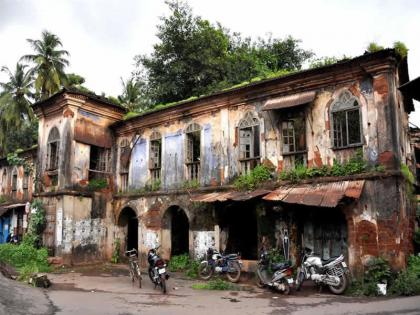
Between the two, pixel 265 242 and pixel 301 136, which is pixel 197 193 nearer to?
pixel 265 242

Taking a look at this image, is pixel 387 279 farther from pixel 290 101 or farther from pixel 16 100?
pixel 16 100

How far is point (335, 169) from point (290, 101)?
2.62m

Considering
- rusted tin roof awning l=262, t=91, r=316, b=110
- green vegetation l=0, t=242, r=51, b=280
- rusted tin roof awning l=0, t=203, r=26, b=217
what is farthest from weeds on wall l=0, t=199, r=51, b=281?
rusted tin roof awning l=262, t=91, r=316, b=110

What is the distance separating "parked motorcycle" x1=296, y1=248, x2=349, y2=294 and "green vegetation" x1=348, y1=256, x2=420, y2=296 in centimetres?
37

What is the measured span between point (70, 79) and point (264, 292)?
2674 cm

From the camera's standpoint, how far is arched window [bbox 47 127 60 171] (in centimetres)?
1725

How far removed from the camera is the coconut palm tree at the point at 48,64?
28.4m

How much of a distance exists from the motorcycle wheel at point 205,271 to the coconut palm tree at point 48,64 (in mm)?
21169

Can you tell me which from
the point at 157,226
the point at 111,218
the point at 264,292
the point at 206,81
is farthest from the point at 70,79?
the point at 264,292

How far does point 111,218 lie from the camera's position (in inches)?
692

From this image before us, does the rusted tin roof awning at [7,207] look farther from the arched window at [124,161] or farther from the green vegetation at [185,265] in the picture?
the green vegetation at [185,265]

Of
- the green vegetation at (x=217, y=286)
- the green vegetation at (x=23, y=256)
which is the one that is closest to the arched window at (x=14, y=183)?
the green vegetation at (x=23, y=256)

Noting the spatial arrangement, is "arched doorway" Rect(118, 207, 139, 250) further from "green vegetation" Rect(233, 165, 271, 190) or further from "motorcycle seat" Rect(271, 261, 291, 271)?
"motorcycle seat" Rect(271, 261, 291, 271)

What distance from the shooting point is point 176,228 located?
1684 cm
